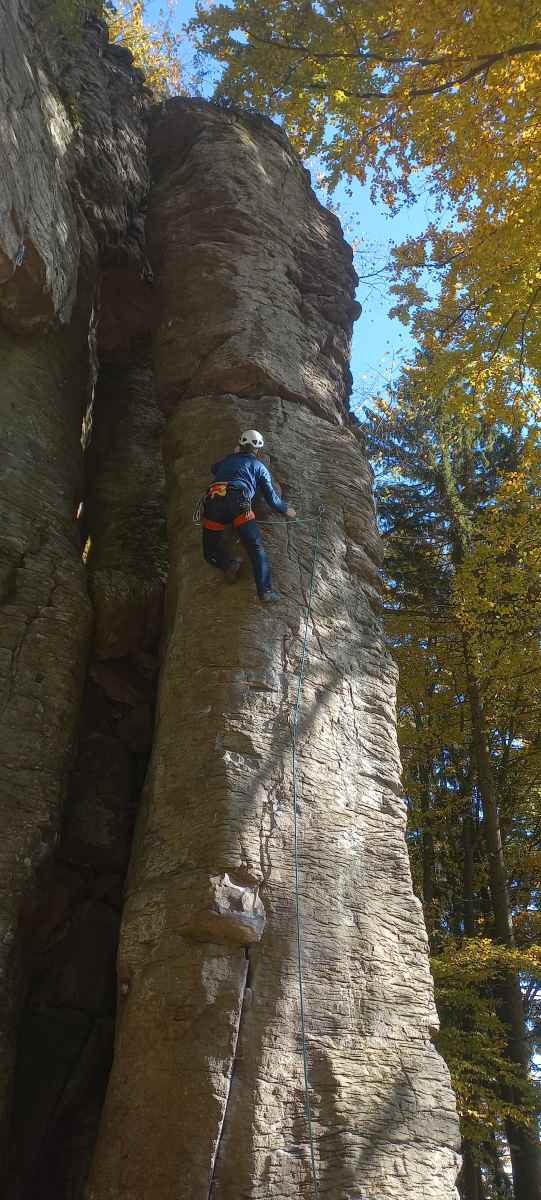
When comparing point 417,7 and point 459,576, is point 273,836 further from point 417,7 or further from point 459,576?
point 459,576

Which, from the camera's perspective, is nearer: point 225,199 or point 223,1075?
point 223,1075

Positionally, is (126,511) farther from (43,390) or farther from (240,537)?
(240,537)

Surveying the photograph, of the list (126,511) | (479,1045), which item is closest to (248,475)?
(126,511)

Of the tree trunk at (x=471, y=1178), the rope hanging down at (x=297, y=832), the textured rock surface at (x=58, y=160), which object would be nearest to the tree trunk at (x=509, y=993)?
the tree trunk at (x=471, y=1178)

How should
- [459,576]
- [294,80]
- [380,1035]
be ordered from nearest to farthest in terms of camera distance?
Answer: 1. [380,1035]
2. [294,80]
3. [459,576]

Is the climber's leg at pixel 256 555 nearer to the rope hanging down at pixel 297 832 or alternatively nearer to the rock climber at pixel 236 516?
the rock climber at pixel 236 516

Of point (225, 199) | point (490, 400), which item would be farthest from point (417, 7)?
point (490, 400)

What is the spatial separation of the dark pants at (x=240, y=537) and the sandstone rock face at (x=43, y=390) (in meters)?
1.15

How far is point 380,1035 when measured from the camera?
430 centimetres

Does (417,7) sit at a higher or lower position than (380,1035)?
higher

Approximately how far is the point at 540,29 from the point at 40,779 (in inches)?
232

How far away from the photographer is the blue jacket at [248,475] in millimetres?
5836

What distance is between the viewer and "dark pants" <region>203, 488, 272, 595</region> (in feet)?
18.7

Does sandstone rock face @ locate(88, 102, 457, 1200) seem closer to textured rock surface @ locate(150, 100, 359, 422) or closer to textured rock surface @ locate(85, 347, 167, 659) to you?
textured rock surface @ locate(150, 100, 359, 422)
